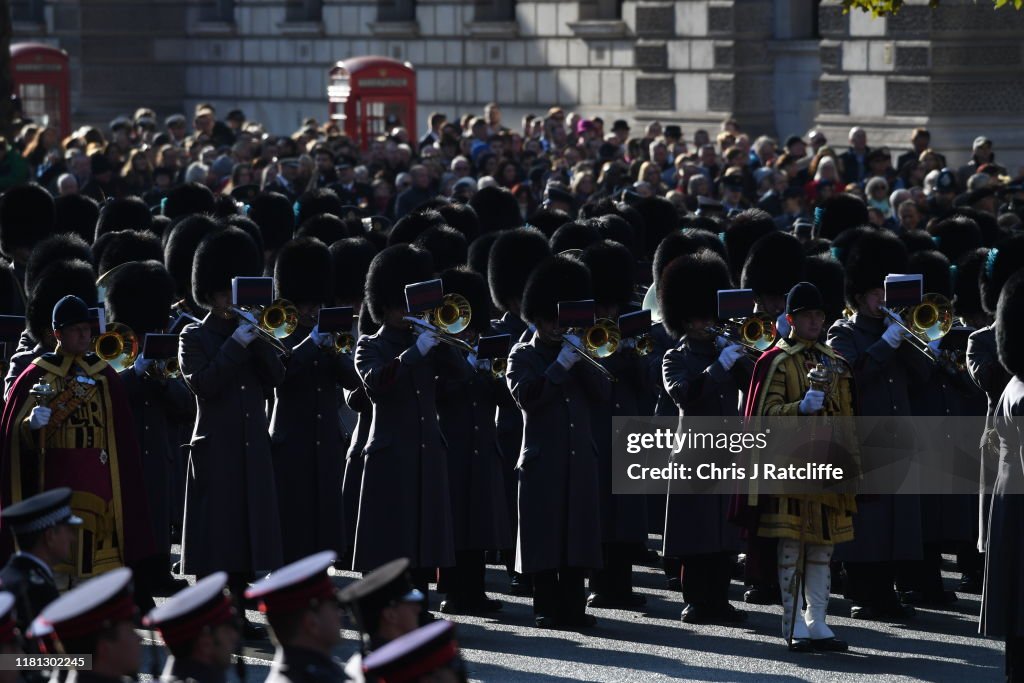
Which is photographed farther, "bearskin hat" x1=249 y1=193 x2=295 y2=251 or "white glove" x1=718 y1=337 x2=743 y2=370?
"bearskin hat" x1=249 y1=193 x2=295 y2=251

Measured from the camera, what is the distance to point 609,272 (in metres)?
10.1

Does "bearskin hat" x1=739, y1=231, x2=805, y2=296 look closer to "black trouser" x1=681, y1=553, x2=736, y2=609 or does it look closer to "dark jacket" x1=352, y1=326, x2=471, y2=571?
"black trouser" x1=681, y1=553, x2=736, y2=609

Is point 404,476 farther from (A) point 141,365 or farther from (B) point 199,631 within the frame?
(B) point 199,631

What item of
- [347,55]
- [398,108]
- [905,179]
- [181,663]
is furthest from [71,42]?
[181,663]

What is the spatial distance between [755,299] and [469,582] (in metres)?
1.74

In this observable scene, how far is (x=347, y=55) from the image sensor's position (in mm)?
33938

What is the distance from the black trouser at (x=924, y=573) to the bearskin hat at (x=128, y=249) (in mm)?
3757

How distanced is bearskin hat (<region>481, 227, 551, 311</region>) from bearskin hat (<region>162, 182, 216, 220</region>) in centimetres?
330

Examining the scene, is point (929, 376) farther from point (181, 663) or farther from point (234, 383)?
point (181, 663)

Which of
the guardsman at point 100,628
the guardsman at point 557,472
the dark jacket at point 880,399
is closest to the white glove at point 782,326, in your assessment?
the dark jacket at point 880,399

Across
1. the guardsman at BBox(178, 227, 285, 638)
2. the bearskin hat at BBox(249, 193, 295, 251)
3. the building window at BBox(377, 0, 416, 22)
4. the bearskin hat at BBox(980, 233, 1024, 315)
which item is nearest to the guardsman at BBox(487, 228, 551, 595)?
the guardsman at BBox(178, 227, 285, 638)

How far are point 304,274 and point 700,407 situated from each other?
1818 mm

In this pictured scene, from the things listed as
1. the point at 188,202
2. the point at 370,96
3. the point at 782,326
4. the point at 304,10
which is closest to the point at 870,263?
the point at 782,326

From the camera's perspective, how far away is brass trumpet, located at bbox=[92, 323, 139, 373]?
29.7ft
